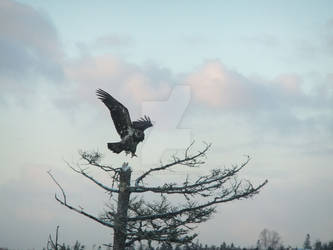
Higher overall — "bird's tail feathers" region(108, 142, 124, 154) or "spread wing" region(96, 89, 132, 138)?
"spread wing" region(96, 89, 132, 138)

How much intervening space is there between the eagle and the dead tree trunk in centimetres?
72

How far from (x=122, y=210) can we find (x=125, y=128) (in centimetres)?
Answer: 184

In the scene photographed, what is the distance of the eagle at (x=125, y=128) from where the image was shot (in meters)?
9.35

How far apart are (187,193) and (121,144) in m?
1.88

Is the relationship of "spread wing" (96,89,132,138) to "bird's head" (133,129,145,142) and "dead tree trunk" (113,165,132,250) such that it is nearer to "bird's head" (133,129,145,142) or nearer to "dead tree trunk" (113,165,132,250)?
"bird's head" (133,129,145,142)

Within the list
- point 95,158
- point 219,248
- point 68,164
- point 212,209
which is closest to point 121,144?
point 95,158

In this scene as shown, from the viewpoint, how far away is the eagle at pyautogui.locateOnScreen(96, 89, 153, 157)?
30.7 feet

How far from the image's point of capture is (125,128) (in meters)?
9.63

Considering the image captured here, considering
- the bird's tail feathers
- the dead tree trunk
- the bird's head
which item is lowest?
the dead tree trunk

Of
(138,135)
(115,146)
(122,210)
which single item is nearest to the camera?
(115,146)

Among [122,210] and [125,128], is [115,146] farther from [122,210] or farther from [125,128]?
[122,210]

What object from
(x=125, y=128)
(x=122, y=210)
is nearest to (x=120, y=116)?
(x=125, y=128)

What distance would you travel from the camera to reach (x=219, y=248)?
4338 inches

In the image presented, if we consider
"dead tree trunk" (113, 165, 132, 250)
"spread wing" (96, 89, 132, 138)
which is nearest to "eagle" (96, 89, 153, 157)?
"spread wing" (96, 89, 132, 138)
